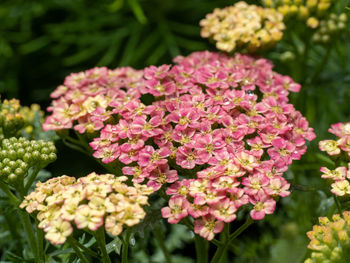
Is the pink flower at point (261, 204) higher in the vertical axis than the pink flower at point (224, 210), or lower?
lower

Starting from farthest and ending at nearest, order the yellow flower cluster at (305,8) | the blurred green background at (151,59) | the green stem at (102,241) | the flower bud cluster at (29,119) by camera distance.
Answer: the blurred green background at (151,59)
the yellow flower cluster at (305,8)
the flower bud cluster at (29,119)
the green stem at (102,241)

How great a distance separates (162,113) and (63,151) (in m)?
1.29

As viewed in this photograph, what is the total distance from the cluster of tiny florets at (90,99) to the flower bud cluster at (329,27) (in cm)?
76

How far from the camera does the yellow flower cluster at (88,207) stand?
1276 millimetres

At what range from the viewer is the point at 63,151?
2.80 metres

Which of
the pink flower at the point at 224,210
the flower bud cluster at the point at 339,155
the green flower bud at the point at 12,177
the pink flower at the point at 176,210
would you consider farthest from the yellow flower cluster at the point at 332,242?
the green flower bud at the point at 12,177

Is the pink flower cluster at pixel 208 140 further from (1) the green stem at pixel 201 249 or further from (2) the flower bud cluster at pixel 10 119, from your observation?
(2) the flower bud cluster at pixel 10 119

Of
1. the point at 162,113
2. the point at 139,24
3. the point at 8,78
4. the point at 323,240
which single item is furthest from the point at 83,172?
the point at 323,240

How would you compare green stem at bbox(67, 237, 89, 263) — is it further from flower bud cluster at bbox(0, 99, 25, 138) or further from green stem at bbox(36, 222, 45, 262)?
flower bud cluster at bbox(0, 99, 25, 138)

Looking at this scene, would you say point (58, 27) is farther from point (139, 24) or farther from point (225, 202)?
point (225, 202)

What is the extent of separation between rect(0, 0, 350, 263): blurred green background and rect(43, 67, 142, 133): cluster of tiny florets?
0.63 meters

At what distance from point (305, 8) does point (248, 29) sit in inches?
10.8

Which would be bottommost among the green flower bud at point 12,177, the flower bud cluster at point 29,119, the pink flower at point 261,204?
the pink flower at point 261,204

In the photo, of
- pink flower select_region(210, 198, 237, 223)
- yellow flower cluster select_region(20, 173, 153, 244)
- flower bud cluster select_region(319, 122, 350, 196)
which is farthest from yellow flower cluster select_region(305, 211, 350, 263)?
yellow flower cluster select_region(20, 173, 153, 244)
